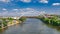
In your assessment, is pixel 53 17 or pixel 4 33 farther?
pixel 53 17

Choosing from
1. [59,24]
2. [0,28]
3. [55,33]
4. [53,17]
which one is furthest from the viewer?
[53,17]

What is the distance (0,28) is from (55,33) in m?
2.06

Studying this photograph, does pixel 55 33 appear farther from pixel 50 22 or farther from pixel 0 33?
pixel 50 22

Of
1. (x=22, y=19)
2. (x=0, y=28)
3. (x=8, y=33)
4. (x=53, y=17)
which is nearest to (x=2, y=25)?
(x=0, y=28)

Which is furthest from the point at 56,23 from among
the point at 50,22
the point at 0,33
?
the point at 0,33

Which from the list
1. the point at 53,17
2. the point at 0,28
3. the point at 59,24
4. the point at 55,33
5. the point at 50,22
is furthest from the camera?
the point at 53,17

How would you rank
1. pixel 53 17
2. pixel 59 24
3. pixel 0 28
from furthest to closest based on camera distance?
pixel 53 17, pixel 59 24, pixel 0 28

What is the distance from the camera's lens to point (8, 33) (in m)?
5.43

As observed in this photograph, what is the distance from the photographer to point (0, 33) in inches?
209

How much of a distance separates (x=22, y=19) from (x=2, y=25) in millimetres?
2703

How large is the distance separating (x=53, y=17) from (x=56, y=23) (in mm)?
1726

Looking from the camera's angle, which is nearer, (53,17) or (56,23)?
(56,23)

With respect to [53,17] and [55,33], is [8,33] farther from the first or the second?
[53,17]

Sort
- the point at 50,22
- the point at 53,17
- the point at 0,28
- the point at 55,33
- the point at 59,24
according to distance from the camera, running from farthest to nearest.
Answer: the point at 53,17
the point at 50,22
the point at 59,24
the point at 0,28
the point at 55,33
